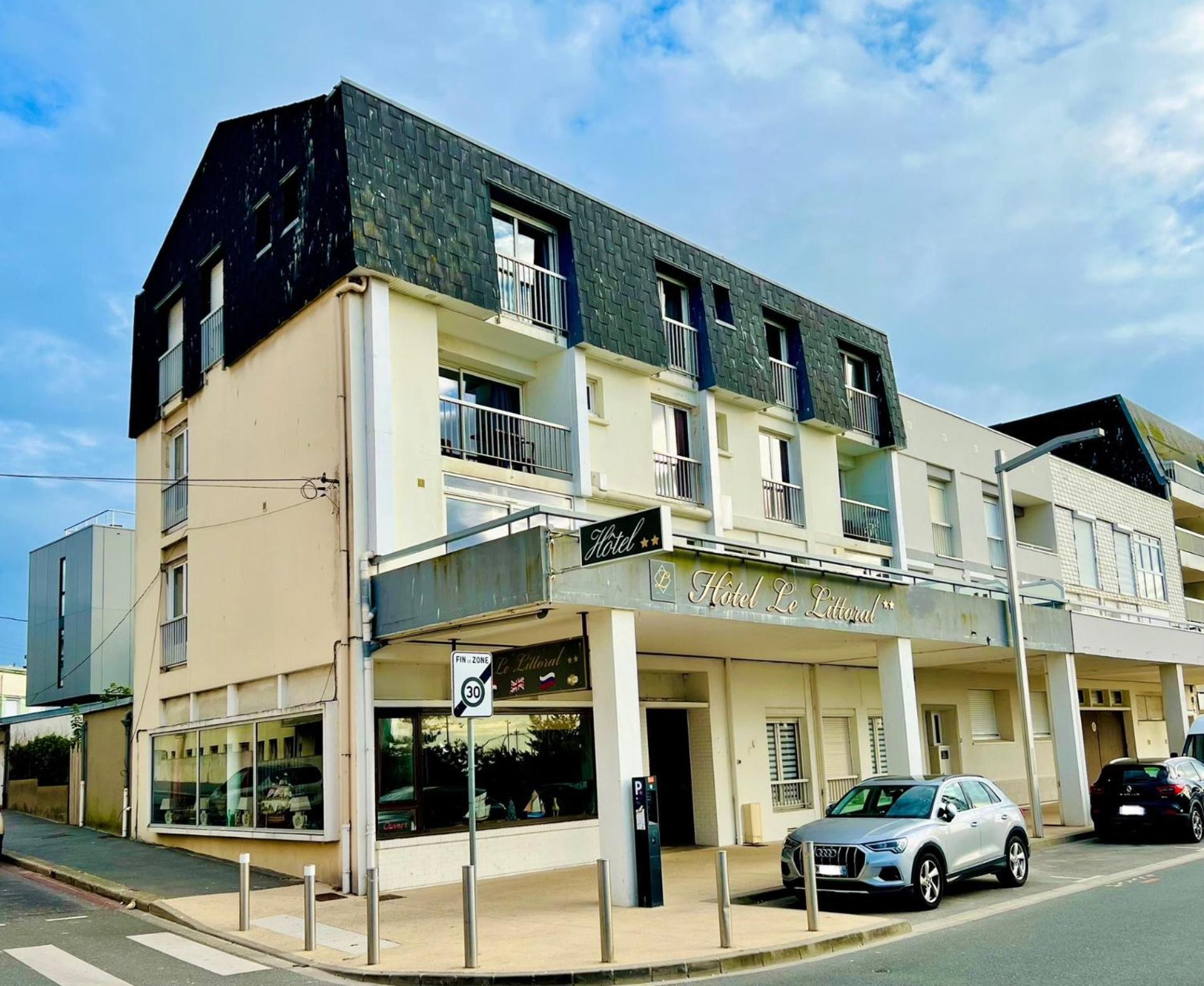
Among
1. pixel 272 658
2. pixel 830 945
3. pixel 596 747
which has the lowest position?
pixel 830 945

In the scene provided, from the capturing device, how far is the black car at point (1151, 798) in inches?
764

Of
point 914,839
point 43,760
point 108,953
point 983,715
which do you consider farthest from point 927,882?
point 43,760

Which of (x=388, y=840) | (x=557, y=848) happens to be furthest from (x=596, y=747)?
(x=557, y=848)

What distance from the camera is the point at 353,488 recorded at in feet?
52.3

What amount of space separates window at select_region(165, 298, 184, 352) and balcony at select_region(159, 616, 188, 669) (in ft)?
17.9

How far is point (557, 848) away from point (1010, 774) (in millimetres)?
16461

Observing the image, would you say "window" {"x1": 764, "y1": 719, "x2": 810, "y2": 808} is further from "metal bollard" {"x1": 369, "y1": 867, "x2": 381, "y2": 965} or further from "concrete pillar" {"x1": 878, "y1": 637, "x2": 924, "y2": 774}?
"metal bollard" {"x1": 369, "y1": 867, "x2": 381, "y2": 965}

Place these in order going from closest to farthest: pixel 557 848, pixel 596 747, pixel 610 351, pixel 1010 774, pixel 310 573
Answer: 1. pixel 596 747
2. pixel 310 573
3. pixel 557 848
4. pixel 610 351
5. pixel 1010 774

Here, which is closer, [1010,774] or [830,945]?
[830,945]

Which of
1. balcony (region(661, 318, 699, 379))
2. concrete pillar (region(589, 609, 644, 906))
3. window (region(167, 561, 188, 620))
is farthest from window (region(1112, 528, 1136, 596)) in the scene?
window (region(167, 561, 188, 620))

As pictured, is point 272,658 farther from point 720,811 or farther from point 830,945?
point 830,945

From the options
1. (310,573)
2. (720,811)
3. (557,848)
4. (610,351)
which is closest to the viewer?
(310,573)

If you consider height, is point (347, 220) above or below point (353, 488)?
above

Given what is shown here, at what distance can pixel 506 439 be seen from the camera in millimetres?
18484
